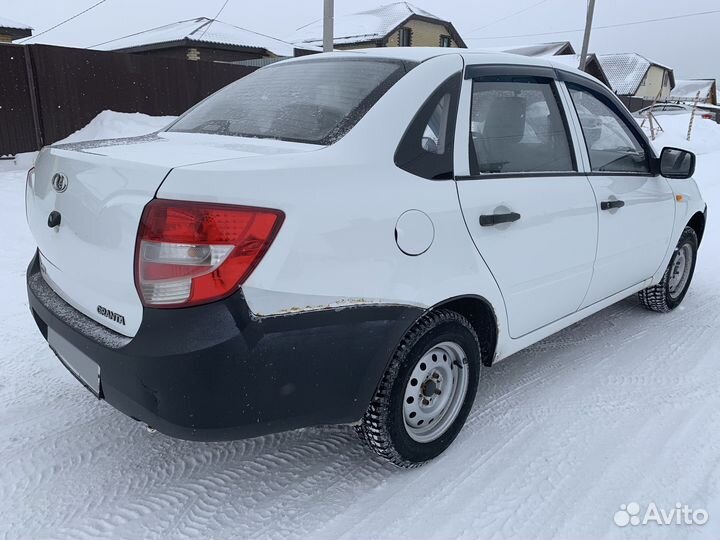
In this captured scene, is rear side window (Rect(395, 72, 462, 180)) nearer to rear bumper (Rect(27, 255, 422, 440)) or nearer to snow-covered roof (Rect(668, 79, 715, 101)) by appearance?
rear bumper (Rect(27, 255, 422, 440))

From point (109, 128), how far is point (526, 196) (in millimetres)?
9041

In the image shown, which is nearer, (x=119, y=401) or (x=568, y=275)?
(x=119, y=401)

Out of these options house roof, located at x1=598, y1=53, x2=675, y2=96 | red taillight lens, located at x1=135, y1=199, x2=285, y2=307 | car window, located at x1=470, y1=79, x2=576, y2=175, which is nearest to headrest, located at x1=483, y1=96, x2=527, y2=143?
car window, located at x1=470, y1=79, x2=576, y2=175

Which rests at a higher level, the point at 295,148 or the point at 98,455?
the point at 295,148

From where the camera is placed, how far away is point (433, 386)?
2469 mm

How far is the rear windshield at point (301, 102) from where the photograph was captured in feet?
7.32

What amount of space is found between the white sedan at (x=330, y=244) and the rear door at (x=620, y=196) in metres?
0.04

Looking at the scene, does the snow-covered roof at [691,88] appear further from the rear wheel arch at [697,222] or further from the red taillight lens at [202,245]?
the red taillight lens at [202,245]

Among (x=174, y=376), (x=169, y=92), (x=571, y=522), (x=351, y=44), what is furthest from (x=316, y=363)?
(x=351, y=44)

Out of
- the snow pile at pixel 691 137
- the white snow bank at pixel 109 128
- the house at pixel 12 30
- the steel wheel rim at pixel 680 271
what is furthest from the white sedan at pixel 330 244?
the house at pixel 12 30

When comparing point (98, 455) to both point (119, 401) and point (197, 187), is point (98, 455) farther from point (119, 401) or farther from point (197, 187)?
point (197, 187)

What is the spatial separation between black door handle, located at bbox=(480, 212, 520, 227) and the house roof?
52071mm

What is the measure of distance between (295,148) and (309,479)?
4.35 ft

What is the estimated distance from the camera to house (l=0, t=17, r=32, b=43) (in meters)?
21.2
